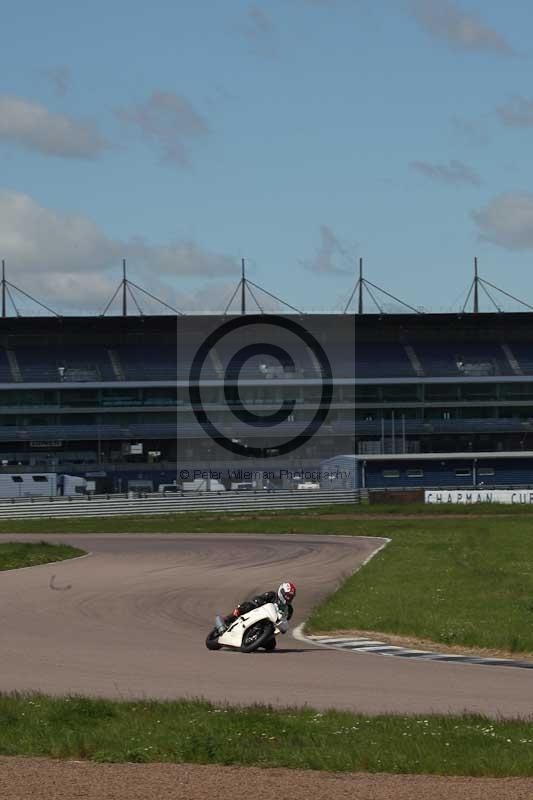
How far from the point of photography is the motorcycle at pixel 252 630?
21.3m

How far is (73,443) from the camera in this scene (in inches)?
4092

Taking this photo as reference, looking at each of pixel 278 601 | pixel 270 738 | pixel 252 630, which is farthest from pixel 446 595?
pixel 270 738

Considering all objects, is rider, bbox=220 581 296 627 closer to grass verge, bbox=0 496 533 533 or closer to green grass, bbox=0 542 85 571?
green grass, bbox=0 542 85 571

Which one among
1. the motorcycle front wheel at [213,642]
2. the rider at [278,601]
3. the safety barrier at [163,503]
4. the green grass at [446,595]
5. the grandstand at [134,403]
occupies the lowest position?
the motorcycle front wheel at [213,642]

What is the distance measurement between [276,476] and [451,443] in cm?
1490

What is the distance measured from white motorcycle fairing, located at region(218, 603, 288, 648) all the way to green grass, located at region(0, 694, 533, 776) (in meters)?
6.42

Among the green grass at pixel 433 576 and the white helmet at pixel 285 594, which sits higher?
the white helmet at pixel 285 594

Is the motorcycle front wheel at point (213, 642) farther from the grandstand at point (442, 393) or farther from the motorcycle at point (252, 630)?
the grandstand at point (442, 393)

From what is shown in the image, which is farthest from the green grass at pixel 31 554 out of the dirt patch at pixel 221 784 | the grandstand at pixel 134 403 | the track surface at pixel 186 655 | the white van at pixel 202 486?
the grandstand at pixel 134 403

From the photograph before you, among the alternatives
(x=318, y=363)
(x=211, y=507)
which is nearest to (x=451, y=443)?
(x=318, y=363)

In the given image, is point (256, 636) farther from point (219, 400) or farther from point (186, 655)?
point (219, 400)

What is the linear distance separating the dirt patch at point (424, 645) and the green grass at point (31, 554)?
18.9 metres

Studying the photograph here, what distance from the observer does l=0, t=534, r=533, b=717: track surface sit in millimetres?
16406

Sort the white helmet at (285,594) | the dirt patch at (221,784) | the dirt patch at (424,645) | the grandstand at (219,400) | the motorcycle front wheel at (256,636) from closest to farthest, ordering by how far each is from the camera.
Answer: the dirt patch at (221,784), the dirt patch at (424,645), the motorcycle front wheel at (256,636), the white helmet at (285,594), the grandstand at (219,400)
